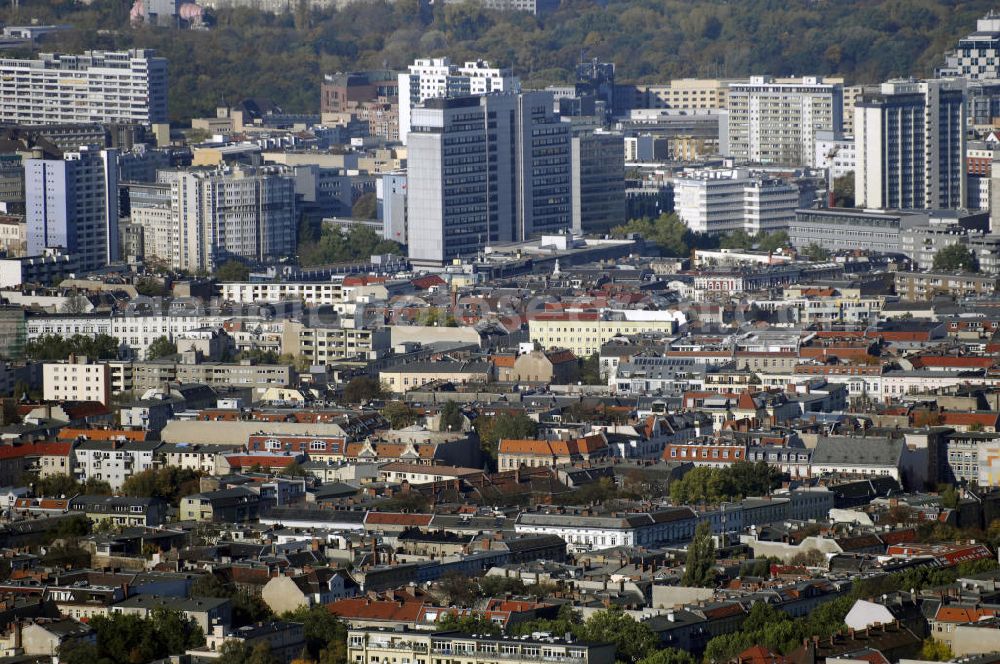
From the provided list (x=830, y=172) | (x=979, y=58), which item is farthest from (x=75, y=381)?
(x=979, y=58)

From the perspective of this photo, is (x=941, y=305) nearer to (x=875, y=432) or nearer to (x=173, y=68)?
(x=875, y=432)

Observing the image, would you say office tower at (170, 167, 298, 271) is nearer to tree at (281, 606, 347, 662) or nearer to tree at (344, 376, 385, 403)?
tree at (344, 376, 385, 403)

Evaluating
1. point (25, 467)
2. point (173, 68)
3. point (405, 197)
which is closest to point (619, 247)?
point (405, 197)

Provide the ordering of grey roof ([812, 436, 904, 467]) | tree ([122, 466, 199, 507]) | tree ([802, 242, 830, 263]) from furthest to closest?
1. tree ([802, 242, 830, 263])
2. grey roof ([812, 436, 904, 467])
3. tree ([122, 466, 199, 507])

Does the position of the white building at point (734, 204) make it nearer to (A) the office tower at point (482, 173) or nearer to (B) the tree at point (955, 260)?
(A) the office tower at point (482, 173)

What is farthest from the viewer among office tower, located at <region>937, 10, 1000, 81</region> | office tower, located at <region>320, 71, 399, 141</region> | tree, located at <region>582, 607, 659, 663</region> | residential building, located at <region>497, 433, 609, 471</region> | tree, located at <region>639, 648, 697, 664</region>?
office tower, located at <region>320, 71, 399, 141</region>

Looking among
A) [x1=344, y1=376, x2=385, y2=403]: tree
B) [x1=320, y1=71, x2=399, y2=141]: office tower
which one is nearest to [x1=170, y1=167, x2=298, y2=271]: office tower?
[x1=344, y1=376, x2=385, y2=403]: tree

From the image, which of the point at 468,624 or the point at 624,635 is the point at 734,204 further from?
the point at 624,635

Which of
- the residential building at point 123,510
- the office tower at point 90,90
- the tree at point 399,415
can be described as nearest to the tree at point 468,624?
the residential building at point 123,510
